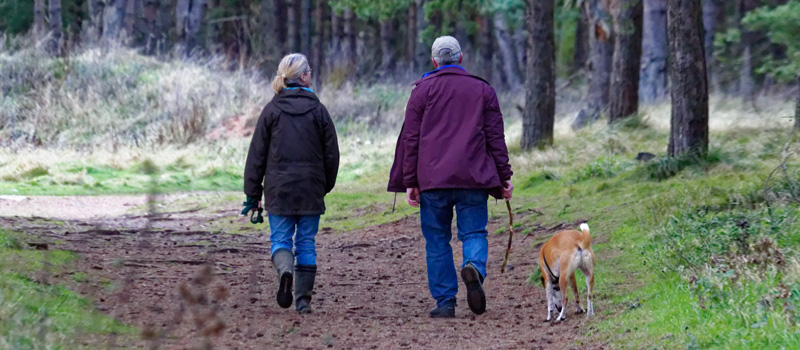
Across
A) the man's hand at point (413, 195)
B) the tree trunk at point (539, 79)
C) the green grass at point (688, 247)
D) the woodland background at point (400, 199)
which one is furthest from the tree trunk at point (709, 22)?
the man's hand at point (413, 195)

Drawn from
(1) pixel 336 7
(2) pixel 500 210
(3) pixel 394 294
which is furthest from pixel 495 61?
(3) pixel 394 294

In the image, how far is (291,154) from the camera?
7.11 m

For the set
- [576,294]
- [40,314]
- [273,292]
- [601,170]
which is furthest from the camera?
[601,170]

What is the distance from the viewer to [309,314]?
279 inches

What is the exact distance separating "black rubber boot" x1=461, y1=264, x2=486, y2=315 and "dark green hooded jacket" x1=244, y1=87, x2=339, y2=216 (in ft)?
3.79

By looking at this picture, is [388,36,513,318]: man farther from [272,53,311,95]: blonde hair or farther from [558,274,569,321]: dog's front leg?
[272,53,311,95]: blonde hair

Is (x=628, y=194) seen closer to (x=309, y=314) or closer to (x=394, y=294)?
(x=394, y=294)

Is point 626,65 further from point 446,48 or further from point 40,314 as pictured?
point 40,314

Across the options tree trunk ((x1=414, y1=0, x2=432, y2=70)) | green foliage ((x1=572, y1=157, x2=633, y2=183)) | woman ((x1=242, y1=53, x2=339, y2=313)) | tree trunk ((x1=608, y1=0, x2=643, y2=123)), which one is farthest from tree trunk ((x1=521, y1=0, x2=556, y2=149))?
tree trunk ((x1=414, y1=0, x2=432, y2=70))

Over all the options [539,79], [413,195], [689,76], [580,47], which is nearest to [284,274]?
[413,195]

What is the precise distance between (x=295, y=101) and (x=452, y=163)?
1258 mm

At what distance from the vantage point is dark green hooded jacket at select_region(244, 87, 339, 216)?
23.2 feet

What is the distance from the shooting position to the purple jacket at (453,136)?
691 cm

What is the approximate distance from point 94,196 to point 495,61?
117ft
